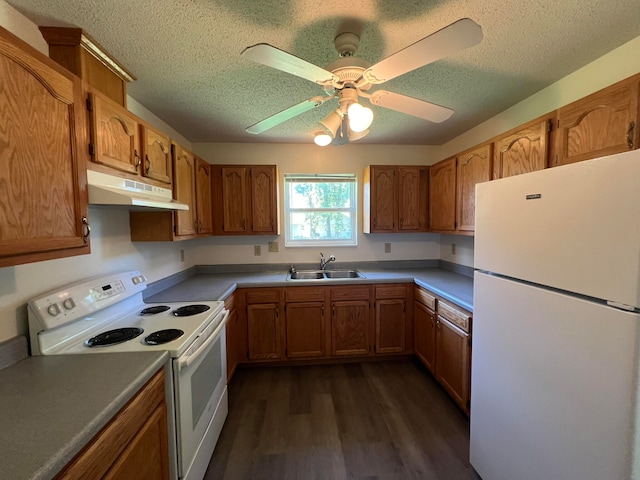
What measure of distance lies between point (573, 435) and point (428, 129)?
8.35ft

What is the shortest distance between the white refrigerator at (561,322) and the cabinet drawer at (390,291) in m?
1.35

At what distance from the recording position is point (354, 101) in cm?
138

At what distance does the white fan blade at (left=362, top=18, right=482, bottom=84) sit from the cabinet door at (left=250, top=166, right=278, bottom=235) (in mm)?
1884

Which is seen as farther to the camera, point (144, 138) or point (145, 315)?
point (145, 315)

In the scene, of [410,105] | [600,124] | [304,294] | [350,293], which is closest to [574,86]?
[600,124]

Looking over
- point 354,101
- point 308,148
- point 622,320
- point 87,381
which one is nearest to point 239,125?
point 308,148

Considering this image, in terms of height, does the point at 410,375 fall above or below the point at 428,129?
below

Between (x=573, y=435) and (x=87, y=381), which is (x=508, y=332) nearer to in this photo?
(x=573, y=435)

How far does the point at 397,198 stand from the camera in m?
3.04

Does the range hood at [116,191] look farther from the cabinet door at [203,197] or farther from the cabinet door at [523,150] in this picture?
the cabinet door at [523,150]

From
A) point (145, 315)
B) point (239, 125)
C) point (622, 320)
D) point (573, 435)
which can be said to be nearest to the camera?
point (622, 320)

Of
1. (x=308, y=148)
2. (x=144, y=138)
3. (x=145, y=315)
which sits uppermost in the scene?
(x=308, y=148)

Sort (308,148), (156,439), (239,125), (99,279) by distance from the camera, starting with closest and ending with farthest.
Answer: (156,439) < (99,279) < (239,125) < (308,148)

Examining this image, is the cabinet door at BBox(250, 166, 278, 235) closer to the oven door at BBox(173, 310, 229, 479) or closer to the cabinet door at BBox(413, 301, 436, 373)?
the oven door at BBox(173, 310, 229, 479)
